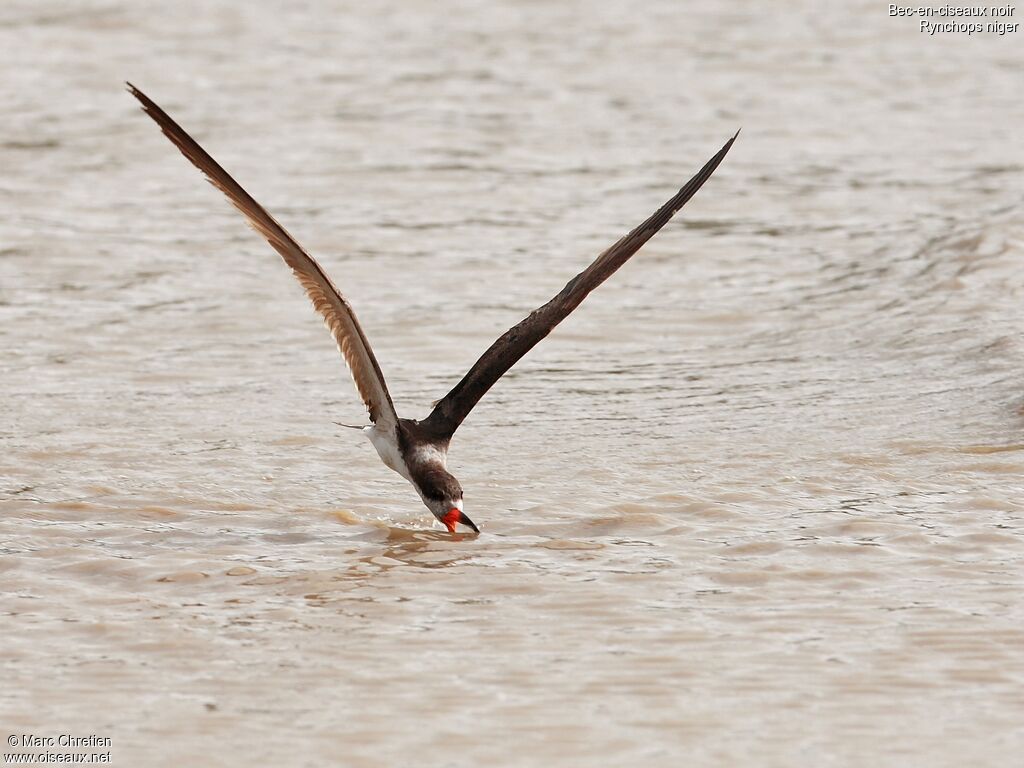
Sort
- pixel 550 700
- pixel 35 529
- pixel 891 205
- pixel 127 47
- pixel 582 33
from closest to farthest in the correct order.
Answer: pixel 550 700 < pixel 35 529 < pixel 891 205 < pixel 127 47 < pixel 582 33

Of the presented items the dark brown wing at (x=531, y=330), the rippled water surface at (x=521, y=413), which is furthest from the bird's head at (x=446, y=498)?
the dark brown wing at (x=531, y=330)

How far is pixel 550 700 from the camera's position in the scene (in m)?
5.83

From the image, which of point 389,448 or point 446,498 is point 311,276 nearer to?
Result: point 389,448

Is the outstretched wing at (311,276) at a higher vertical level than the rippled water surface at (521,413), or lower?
higher

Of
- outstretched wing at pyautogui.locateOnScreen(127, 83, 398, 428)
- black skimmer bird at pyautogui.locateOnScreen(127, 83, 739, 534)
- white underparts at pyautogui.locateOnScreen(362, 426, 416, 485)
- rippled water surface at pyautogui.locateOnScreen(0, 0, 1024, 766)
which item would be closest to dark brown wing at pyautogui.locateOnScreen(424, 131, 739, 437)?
black skimmer bird at pyautogui.locateOnScreen(127, 83, 739, 534)

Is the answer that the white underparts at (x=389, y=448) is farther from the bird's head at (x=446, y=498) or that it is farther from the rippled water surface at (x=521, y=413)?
the rippled water surface at (x=521, y=413)

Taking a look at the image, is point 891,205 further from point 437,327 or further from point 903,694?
point 903,694

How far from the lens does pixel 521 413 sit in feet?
33.2

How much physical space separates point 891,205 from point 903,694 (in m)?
10.0

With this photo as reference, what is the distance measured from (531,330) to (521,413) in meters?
2.26

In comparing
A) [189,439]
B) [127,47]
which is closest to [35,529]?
[189,439]

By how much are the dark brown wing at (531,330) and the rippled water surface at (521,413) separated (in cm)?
57

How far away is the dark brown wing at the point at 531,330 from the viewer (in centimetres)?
792

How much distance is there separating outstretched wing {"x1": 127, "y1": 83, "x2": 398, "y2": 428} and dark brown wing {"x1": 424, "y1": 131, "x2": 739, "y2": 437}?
32 cm
